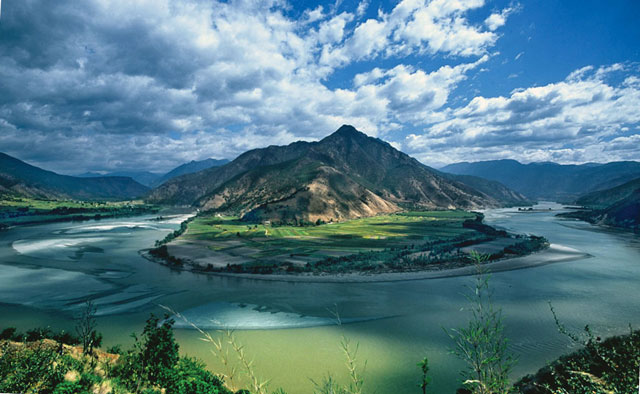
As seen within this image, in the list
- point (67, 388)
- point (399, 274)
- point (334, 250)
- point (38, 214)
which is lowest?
point (399, 274)

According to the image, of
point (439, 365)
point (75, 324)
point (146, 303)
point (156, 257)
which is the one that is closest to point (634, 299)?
point (439, 365)

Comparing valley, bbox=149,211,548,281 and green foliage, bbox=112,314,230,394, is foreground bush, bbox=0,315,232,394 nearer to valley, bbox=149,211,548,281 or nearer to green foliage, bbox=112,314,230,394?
green foliage, bbox=112,314,230,394

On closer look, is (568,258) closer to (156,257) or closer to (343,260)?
(343,260)

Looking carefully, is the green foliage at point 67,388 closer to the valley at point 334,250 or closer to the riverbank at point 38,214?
the valley at point 334,250

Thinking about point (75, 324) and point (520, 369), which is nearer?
point (520, 369)

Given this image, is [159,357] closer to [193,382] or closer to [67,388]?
[193,382]

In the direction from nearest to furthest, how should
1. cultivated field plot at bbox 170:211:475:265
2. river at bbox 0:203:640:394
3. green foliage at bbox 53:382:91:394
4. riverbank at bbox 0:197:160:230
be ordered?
green foliage at bbox 53:382:91:394 < river at bbox 0:203:640:394 < cultivated field plot at bbox 170:211:475:265 < riverbank at bbox 0:197:160:230

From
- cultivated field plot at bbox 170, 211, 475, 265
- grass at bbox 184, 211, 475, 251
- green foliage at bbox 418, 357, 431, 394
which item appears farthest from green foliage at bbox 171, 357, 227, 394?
grass at bbox 184, 211, 475, 251

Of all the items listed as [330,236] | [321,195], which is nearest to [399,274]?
[330,236]
